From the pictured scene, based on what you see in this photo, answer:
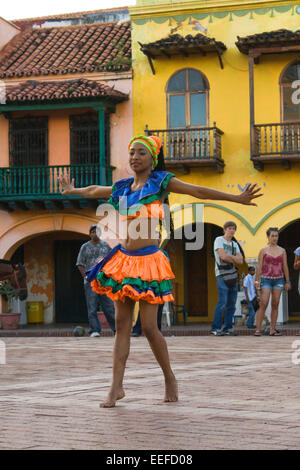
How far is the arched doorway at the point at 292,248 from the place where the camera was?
25.4 metres

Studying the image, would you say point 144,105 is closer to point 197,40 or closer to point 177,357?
point 197,40

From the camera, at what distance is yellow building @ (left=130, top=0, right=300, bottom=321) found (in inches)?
927

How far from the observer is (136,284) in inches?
253

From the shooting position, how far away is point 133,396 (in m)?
6.92

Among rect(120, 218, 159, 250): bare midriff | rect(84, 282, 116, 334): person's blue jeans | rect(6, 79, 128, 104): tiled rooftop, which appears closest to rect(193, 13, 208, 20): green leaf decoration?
rect(6, 79, 128, 104): tiled rooftop

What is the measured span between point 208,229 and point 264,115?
412 cm

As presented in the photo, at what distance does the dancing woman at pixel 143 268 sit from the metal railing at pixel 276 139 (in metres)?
16.7

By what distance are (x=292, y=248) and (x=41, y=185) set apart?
23.3 feet

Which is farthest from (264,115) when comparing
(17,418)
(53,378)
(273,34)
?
(17,418)

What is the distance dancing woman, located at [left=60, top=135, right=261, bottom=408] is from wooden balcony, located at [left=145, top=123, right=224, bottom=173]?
16.9m

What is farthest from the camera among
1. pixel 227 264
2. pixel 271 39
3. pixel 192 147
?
pixel 192 147

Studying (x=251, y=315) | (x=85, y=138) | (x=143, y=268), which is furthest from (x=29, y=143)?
(x=143, y=268)

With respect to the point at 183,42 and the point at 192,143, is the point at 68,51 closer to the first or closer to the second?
the point at 183,42

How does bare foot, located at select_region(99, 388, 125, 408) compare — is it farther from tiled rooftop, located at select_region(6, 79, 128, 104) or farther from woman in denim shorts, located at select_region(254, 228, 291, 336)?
tiled rooftop, located at select_region(6, 79, 128, 104)
